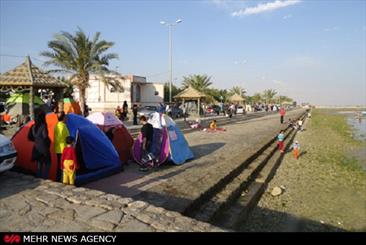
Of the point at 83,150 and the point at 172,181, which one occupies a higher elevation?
the point at 83,150

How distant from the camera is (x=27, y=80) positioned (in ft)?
46.8

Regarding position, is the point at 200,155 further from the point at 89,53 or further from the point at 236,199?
the point at 89,53

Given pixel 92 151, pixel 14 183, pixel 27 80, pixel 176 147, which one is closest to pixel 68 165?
pixel 14 183

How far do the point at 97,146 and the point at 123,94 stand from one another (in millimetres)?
30201

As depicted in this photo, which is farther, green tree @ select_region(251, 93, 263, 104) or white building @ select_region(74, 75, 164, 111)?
green tree @ select_region(251, 93, 263, 104)

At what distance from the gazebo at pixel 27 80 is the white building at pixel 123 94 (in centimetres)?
2027

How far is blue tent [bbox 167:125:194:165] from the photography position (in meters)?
8.84

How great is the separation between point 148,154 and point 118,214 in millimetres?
4193

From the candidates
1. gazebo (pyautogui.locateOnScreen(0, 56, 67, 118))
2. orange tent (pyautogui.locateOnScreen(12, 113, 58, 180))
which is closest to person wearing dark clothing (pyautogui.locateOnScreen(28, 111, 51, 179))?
orange tent (pyautogui.locateOnScreen(12, 113, 58, 180))

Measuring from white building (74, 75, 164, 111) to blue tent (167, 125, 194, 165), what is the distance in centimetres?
2737
